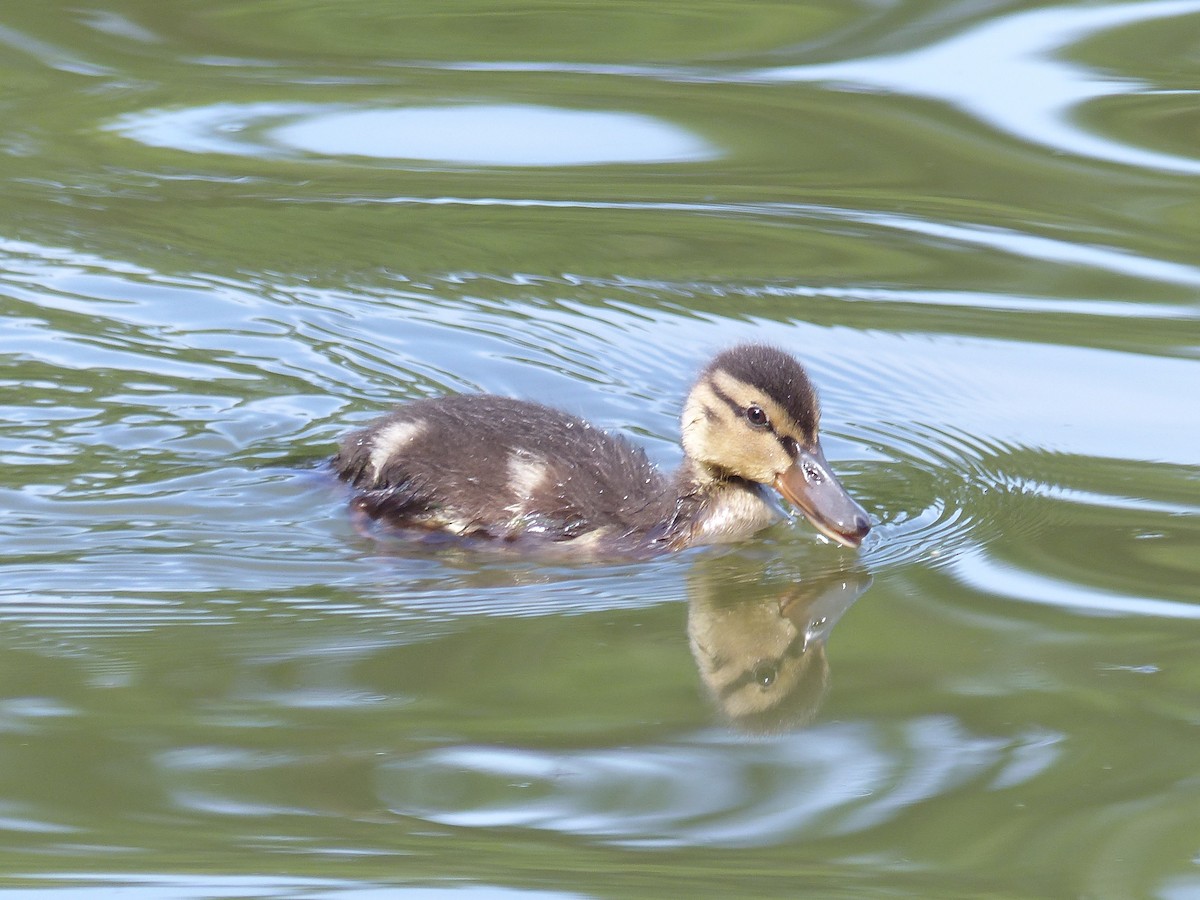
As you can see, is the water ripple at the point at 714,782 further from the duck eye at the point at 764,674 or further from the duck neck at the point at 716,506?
the duck neck at the point at 716,506

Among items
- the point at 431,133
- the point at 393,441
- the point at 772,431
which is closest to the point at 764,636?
the point at 772,431

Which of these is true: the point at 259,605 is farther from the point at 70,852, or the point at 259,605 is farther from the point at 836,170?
the point at 836,170

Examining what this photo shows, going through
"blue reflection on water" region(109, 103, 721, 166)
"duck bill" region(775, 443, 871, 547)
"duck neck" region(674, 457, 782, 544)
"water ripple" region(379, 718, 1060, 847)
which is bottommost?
"duck neck" region(674, 457, 782, 544)

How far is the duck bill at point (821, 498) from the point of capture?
193 inches

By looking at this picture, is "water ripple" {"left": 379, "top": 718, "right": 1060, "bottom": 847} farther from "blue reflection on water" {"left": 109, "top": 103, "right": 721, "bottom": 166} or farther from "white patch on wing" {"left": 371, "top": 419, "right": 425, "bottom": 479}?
"blue reflection on water" {"left": 109, "top": 103, "right": 721, "bottom": 166}

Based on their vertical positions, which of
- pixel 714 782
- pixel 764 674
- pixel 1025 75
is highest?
pixel 1025 75

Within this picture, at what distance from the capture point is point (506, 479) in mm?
5133

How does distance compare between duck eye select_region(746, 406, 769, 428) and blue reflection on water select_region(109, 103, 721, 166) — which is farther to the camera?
blue reflection on water select_region(109, 103, 721, 166)

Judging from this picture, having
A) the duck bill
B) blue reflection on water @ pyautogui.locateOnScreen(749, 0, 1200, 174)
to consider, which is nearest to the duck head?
the duck bill

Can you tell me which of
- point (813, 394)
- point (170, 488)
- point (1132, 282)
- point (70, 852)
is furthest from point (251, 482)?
point (1132, 282)

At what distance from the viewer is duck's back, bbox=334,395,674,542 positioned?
5109mm

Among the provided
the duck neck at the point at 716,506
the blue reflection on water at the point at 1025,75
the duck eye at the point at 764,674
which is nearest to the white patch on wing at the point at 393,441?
the duck neck at the point at 716,506

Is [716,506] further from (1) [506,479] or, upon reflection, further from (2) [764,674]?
(2) [764,674]

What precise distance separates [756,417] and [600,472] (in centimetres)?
42
